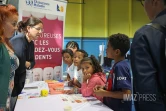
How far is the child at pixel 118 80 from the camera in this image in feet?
4.74

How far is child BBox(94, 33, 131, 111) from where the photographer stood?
56.9 inches

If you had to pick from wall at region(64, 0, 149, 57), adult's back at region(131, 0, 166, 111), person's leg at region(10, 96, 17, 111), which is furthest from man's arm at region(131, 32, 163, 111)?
wall at region(64, 0, 149, 57)

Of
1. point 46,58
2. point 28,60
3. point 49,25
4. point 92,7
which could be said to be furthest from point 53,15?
point 92,7

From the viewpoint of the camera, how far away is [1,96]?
3.46 ft

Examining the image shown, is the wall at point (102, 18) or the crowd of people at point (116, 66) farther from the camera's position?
the wall at point (102, 18)

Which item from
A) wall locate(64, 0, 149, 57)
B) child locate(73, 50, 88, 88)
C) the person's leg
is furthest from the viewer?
wall locate(64, 0, 149, 57)

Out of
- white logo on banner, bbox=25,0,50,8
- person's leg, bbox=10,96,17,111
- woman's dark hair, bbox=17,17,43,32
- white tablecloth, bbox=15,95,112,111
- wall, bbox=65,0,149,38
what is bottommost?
person's leg, bbox=10,96,17,111

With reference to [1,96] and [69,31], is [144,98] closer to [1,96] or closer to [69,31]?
[1,96]

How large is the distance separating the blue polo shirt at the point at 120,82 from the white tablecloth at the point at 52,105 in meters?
0.09

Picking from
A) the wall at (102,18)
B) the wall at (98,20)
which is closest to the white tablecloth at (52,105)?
the wall at (98,20)

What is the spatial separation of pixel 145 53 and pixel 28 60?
1.85 metres

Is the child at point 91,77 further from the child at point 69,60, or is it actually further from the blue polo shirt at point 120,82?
the child at point 69,60

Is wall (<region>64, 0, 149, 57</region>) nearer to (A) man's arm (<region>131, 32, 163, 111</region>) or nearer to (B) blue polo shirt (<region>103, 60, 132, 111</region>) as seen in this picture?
(B) blue polo shirt (<region>103, 60, 132, 111</region>)

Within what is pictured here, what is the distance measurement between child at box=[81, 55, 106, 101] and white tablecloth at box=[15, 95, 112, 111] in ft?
0.36
